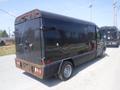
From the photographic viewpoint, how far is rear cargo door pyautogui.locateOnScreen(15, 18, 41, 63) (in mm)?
5204

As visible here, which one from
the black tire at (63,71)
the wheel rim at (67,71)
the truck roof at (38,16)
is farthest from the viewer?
the wheel rim at (67,71)

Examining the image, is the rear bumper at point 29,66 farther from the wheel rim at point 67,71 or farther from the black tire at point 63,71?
the wheel rim at point 67,71

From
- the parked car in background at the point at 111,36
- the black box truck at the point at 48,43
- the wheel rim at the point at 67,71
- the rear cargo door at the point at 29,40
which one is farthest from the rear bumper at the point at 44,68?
the parked car in background at the point at 111,36

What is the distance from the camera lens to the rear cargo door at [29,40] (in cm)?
520

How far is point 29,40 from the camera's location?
5.70m

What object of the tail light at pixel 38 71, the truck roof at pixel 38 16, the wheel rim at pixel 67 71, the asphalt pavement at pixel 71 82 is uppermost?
the truck roof at pixel 38 16

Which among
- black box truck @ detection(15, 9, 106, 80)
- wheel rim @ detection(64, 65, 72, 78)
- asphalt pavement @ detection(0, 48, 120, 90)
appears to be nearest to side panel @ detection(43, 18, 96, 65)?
black box truck @ detection(15, 9, 106, 80)

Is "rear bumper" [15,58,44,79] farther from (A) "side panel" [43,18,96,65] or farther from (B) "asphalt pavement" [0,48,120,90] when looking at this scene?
(A) "side panel" [43,18,96,65]

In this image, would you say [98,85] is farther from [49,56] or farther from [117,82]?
[49,56]

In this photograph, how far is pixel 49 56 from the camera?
518 cm

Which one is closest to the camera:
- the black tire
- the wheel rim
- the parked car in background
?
the black tire

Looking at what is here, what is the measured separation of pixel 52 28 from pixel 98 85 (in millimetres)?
2714

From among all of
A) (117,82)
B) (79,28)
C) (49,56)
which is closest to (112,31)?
(79,28)

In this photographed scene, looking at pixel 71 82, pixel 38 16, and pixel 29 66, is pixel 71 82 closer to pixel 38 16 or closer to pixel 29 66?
pixel 29 66
